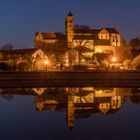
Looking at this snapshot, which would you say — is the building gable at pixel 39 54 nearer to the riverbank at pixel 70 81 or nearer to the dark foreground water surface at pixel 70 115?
the riverbank at pixel 70 81

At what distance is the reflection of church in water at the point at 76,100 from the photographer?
16938mm

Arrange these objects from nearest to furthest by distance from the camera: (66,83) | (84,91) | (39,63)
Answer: (84,91) < (66,83) < (39,63)

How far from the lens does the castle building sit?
289 feet

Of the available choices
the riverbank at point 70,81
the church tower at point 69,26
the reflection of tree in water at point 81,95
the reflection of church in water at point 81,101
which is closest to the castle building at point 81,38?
the church tower at point 69,26

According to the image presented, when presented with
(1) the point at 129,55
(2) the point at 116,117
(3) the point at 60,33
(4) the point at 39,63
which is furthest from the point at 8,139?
(3) the point at 60,33

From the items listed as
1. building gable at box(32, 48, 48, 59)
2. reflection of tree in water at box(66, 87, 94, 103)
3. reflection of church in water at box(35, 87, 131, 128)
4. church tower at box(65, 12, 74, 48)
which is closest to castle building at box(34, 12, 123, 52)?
church tower at box(65, 12, 74, 48)

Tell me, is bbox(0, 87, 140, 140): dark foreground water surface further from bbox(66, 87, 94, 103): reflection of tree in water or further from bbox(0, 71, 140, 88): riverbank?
bbox(0, 71, 140, 88): riverbank

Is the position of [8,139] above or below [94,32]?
below

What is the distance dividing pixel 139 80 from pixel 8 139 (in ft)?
66.3

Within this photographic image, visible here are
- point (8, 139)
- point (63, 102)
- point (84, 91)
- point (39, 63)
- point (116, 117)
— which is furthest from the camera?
point (39, 63)

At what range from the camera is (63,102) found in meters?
19.6

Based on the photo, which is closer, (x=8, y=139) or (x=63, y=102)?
(x=8, y=139)

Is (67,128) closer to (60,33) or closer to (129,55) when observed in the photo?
(129,55)

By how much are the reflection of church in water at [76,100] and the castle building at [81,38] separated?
60.3m
